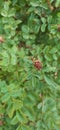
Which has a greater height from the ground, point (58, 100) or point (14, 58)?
point (14, 58)

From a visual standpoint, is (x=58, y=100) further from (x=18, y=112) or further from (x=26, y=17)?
(x=26, y=17)

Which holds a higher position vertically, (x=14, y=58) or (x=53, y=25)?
(x=53, y=25)

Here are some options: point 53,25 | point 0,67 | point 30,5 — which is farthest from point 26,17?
point 0,67

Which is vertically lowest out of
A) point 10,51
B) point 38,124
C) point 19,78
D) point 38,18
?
point 38,124

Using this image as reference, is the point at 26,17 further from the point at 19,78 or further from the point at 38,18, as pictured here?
the point at 19,78

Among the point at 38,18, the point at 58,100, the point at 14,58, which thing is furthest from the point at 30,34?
the point at 58,100

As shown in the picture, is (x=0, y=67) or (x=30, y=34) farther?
(x=30, y=34)
